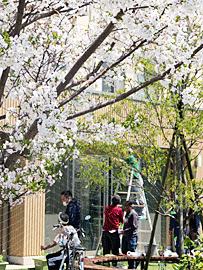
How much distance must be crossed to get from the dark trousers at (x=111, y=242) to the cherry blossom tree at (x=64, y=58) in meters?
2.67

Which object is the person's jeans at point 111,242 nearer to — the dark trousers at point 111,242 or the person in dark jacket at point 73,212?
the dark trousers at point 111,242

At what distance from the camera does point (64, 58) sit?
6340 millimetres

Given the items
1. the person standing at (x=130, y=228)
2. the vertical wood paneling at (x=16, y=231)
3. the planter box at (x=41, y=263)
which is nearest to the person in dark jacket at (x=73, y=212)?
the person standing at (x=130, y=228)

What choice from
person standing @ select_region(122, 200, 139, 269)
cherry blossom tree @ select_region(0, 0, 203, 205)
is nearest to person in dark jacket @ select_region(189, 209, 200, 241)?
person standing @ select_region(122, 200, 139, 269)

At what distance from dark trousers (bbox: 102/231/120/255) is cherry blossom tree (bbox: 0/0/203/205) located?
2.67 meters

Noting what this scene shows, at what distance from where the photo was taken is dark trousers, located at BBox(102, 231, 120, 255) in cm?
873

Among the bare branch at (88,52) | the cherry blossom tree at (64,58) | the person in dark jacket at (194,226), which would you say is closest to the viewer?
the cherry blossom tree at (64,58)

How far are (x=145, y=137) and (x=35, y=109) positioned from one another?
4249mm

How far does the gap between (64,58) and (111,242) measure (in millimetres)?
3940

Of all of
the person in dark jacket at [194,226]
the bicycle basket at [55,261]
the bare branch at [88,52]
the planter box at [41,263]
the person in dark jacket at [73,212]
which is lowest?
the planter box at [41,263]

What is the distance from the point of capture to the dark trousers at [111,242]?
8.73m

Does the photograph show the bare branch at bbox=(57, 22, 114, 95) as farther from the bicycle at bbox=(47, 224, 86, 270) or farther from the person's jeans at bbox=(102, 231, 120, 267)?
the person's jeans at bbox=(102, 231, 120, 267)

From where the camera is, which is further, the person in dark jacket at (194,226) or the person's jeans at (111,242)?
the person in dark jacket at (194,226)

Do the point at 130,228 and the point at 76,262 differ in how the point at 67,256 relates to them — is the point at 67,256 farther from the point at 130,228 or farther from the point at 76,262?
the point at 130,228
